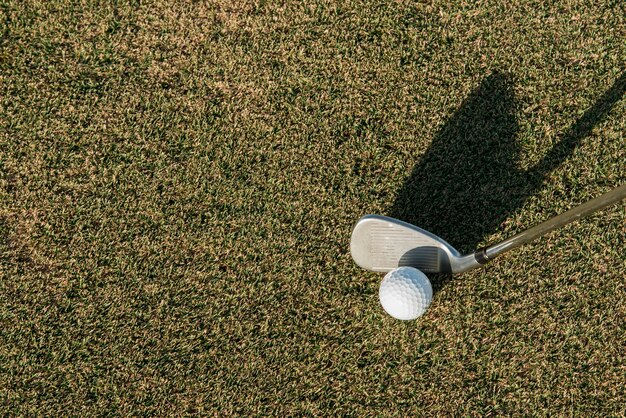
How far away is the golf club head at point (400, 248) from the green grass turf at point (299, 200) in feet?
0.78

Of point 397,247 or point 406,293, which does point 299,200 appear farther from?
point 406,293

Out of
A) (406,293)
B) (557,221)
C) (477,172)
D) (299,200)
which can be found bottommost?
(299,200)

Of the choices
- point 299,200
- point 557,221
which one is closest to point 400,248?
point 299,200

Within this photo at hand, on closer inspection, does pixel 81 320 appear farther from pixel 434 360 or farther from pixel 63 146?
pixel 434 360

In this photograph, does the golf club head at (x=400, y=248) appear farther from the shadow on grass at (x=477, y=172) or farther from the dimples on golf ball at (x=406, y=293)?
the shadow on grass at (x=477, y=172)

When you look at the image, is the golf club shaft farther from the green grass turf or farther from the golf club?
the green grass turf

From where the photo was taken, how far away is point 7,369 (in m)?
3.80

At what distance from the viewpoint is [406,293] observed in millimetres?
3355

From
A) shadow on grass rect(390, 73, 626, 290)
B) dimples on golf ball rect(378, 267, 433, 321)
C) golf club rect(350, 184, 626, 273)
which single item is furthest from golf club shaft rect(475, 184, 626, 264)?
shadow on grass rect(390, 73, 626, 290)

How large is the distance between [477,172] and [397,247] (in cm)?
83

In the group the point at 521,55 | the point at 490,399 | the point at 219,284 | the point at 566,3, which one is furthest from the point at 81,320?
the point at 566,3

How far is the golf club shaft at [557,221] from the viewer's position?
8.25 feet

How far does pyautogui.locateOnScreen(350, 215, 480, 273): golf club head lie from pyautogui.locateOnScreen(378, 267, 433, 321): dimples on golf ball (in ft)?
0.32

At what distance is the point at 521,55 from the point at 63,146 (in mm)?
3360
